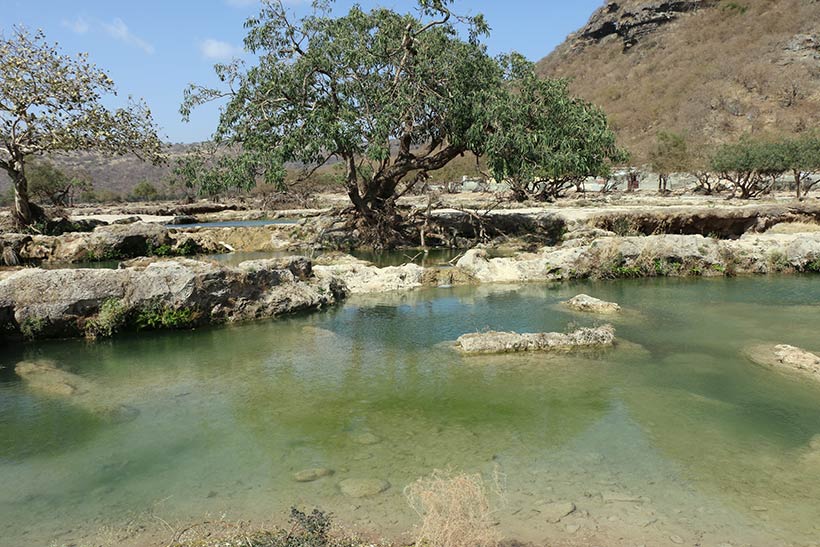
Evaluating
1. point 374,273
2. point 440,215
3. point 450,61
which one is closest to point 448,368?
point 374,273

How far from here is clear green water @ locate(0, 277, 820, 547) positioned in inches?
195

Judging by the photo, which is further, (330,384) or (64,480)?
(330,384)

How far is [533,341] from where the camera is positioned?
9.55m

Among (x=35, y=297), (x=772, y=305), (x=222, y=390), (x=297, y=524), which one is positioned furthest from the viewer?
(x=772, y=305)

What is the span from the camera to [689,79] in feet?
252

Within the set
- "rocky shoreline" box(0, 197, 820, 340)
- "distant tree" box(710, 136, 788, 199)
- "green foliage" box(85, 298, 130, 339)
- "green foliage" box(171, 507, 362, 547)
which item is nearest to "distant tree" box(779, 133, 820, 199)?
"distant tree" box(710, 136, 788, 199)

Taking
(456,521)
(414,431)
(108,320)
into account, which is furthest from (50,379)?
(456,521)

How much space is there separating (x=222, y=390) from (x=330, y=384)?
1.45 meters

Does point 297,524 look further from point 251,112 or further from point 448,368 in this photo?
point 251,112

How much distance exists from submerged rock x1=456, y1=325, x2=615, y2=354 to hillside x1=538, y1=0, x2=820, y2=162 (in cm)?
6116

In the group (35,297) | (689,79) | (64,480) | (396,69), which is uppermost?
(689,79)

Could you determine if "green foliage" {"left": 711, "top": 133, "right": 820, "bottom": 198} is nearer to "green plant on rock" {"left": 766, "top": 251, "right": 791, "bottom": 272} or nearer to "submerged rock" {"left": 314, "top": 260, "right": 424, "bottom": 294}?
"green plant on rock" {"left": 766, "top": 251, "right": 791, "bottom": 272}

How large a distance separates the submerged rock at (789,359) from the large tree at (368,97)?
12.8m

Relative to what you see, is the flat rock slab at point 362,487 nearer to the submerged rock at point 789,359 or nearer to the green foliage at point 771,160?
the submerged rock at point 789,359
